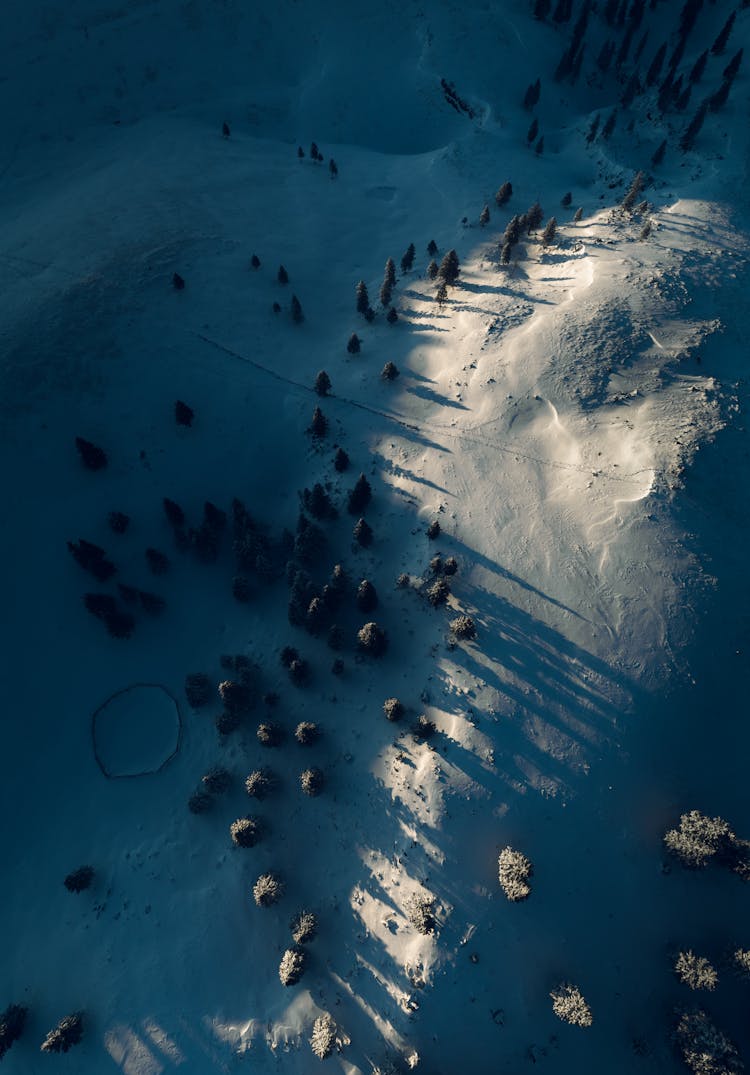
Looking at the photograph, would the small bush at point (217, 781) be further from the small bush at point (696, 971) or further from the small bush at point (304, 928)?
the small bush at point (696, 971)

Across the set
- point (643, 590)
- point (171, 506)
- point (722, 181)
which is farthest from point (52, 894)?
point (722, 181)

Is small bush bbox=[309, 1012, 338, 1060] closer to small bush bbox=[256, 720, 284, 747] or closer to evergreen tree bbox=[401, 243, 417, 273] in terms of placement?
small bush bbox=[256, 720, 284, 747]

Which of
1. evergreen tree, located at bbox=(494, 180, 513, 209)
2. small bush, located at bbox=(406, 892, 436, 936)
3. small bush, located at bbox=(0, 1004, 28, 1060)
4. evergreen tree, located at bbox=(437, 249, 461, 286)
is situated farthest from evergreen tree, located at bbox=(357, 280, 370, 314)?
small bush, located at bbox=(0, 1004, 28, 1060)

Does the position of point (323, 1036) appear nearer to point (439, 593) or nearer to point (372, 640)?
point (372, 640)

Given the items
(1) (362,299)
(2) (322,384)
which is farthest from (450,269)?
(2) (322,384)

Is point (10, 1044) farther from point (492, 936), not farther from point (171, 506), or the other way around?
point (171, 506)

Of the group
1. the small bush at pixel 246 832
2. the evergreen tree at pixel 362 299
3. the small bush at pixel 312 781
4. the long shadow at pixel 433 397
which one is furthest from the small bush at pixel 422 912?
the evergreen tree at pixel 362 299
